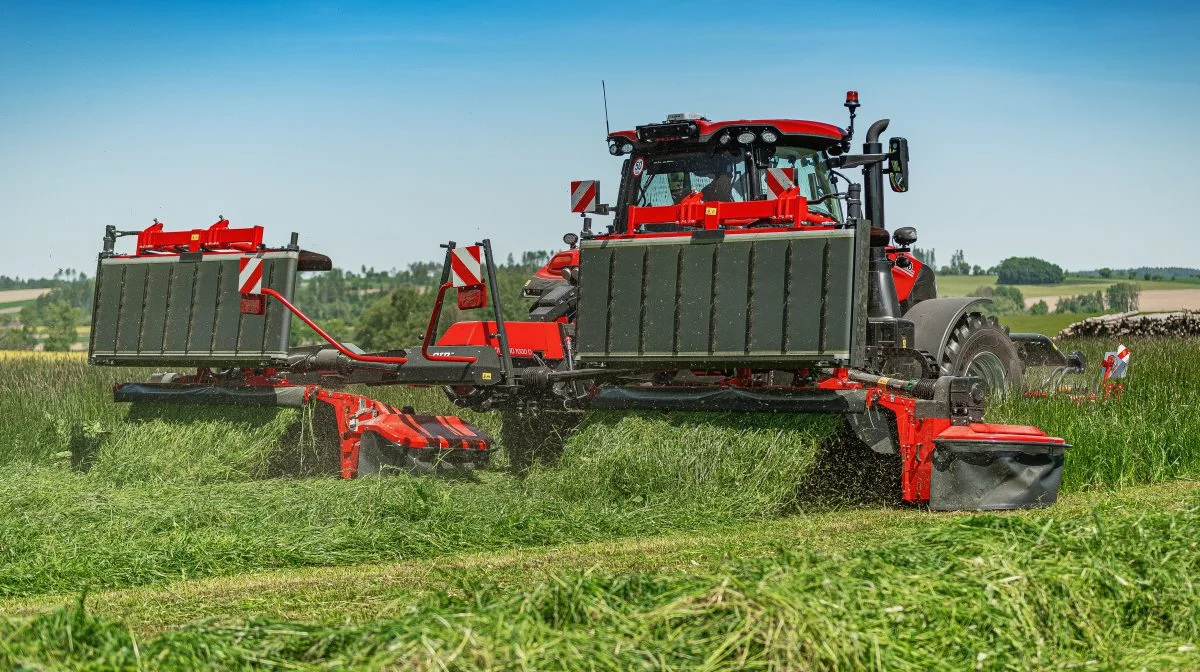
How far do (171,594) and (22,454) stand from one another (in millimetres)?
6283

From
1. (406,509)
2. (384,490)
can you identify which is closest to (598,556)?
(406,509)

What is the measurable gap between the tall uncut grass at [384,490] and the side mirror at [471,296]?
1075 mm

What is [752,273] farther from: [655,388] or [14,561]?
[14,561]

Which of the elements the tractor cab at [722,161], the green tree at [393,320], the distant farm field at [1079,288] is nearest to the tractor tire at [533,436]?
the tractor cab at [722,161]

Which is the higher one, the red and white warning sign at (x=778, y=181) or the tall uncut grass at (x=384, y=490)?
the red and white warning sign at (x=778, y=181)

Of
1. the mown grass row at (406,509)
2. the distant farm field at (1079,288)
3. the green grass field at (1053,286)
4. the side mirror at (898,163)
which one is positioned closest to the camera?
the mown grass row at (406,509)

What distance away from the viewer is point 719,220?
26.4 feet

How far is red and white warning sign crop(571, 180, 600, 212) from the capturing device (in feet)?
31.8

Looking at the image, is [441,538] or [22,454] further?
[22,454]

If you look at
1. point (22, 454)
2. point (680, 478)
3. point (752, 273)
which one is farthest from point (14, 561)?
point (22, 454)

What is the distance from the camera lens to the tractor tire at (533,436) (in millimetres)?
9719

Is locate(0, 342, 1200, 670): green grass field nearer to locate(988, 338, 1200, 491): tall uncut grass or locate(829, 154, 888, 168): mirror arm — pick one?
locate(988, 338, 1200, 491): tall uncut grass

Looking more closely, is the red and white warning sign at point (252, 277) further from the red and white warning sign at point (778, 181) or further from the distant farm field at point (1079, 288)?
the distant farm field at point (1079, 288)

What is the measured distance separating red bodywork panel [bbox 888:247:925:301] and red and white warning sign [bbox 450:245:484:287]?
310cm
